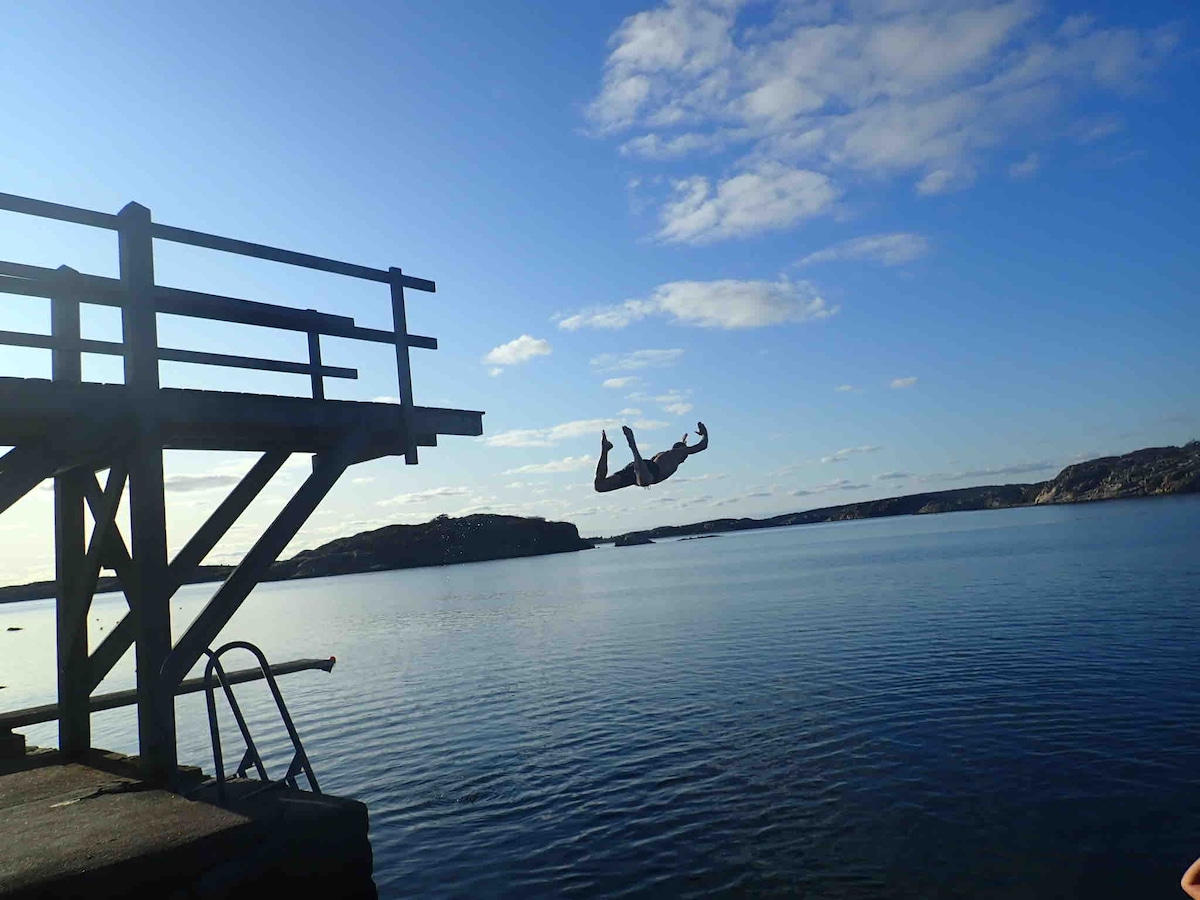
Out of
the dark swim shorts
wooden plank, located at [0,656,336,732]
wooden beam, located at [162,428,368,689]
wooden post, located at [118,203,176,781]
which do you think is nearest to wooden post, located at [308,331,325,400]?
wooden beam, located at [162,428,368,689]

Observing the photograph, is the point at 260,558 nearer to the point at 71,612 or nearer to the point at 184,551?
the point at 184,551

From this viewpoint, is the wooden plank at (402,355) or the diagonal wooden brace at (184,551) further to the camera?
the wooden plank at (402,355)

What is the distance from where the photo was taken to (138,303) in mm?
8852

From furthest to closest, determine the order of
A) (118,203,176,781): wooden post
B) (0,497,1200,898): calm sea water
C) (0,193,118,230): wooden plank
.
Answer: (0,497,1200,898): calm sea water < (118,203,176,781): wooden post < (0,193,118,230): wooden plank

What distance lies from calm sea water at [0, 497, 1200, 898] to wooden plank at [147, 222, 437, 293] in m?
7.97

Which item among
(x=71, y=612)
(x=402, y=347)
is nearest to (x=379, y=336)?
(x=402, y=347)

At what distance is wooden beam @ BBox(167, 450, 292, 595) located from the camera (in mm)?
9305

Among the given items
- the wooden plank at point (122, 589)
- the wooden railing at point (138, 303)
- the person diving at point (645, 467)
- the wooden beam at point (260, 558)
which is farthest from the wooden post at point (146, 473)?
the person diving at point (645, 467)

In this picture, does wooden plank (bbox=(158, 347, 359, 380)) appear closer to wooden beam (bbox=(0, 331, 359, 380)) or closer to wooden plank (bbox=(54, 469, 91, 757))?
wooden beam (bbox=(0, 331, 359, 380))

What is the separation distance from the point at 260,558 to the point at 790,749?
11.4 m

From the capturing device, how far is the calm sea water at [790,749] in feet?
35.9

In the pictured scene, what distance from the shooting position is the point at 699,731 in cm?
1889

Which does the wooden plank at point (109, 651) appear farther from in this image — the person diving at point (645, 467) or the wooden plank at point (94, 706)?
the person diving at point (645, 467)

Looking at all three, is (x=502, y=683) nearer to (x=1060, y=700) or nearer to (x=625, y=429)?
(x=1060, y=700)
